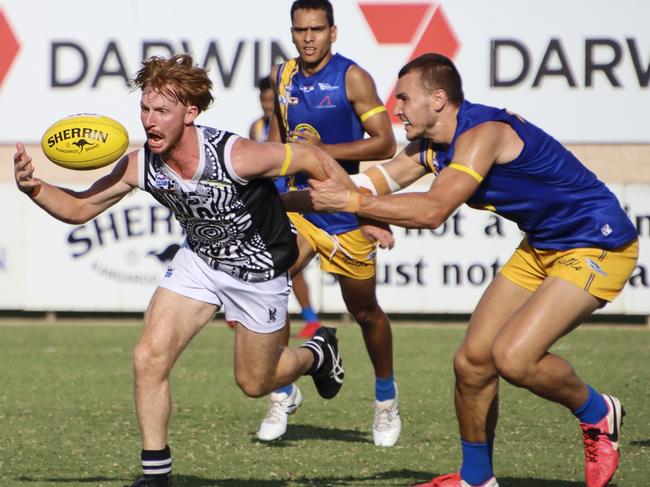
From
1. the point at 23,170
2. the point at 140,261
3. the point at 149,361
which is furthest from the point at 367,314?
the point at 140,261

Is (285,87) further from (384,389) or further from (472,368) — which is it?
(472,368)

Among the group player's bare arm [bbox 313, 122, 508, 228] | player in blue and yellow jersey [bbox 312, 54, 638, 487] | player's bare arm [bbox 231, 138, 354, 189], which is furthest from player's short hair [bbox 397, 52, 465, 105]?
player's bare arm [bbox 231, 138, 354, 189]

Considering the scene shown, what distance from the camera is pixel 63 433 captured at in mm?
7758

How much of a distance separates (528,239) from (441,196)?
30.0 inches

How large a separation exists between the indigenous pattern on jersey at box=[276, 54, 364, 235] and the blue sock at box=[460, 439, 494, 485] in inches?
91.0

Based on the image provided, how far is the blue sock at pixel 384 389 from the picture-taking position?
7676 millimetres

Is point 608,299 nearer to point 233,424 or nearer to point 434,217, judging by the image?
point 434,217

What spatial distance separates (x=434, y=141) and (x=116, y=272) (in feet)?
30.7

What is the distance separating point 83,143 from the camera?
5992 mm

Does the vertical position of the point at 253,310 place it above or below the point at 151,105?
below

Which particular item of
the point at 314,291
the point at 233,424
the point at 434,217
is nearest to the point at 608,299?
the point at 434,217

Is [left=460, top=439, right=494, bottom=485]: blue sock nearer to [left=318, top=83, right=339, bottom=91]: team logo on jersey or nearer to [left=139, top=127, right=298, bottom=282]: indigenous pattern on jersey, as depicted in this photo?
[left=139, top=127, right=298, bottom=282]: indigenous pattern on jersey

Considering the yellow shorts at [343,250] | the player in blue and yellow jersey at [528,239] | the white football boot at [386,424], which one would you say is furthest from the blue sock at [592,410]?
the yellow shorts at [343,250]

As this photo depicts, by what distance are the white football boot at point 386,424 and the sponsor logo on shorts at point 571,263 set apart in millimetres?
2043
